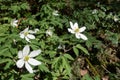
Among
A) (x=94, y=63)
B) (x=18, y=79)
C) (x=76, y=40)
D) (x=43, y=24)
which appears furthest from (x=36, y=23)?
(x=18, y=79)

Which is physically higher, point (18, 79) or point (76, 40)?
point (76, 40)

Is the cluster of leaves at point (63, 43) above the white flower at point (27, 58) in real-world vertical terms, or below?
below

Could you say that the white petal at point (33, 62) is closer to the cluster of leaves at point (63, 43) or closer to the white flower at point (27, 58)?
the white flower at point (27, 58)

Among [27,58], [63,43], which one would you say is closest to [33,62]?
[27,58]

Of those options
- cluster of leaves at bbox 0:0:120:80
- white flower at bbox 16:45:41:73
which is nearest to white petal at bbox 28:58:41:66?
white flower at bbox 16:45:41:73

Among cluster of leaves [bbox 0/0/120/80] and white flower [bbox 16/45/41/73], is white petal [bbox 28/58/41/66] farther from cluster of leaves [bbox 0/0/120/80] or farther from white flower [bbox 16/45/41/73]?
cluster of leaves [bbox 0/0/120/80]

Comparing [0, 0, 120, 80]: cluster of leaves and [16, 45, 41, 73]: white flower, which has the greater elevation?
[16, 45, 41, 73]: white flower

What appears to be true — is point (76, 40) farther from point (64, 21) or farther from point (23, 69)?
point (64, 21)

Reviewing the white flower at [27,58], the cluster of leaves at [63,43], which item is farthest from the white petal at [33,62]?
the cluster of leaves at [63,43]
